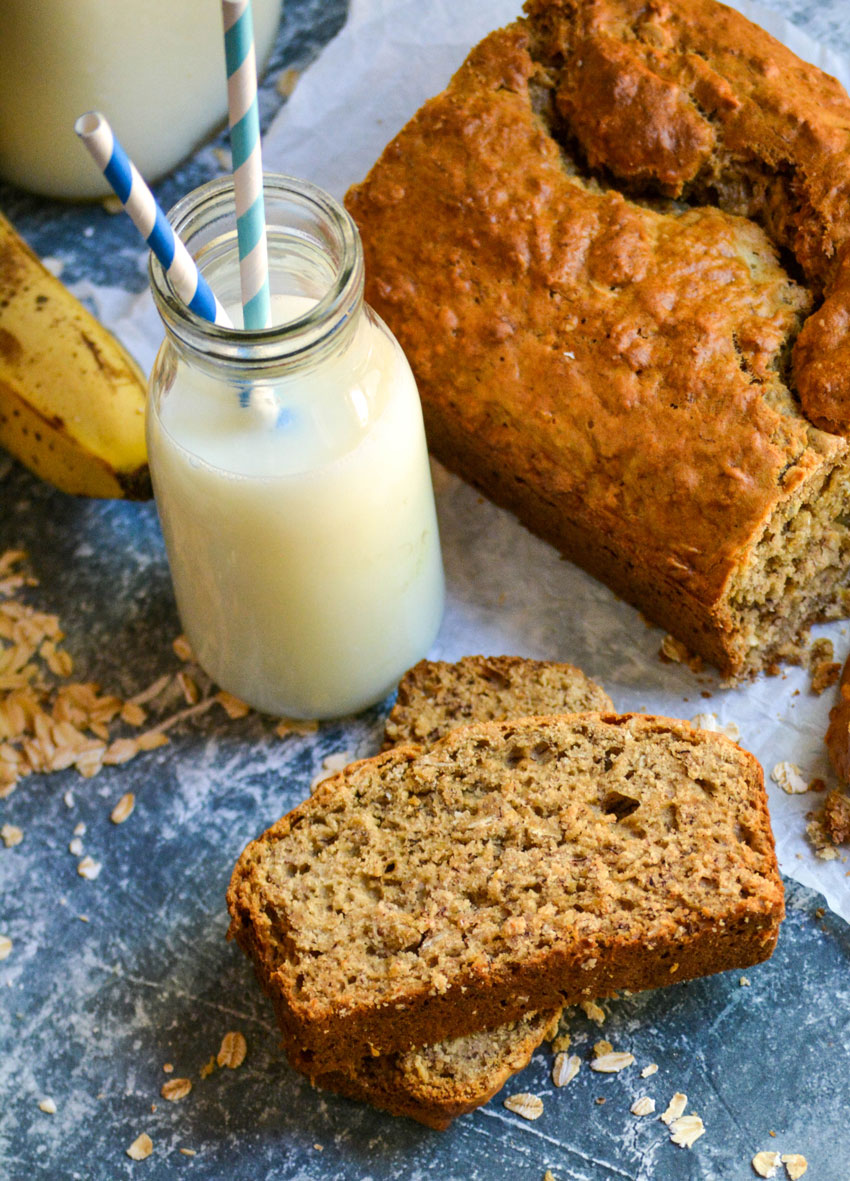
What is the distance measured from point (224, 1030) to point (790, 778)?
1196 millimetres

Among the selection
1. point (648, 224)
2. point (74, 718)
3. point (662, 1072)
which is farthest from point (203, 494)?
point (662, 1072)

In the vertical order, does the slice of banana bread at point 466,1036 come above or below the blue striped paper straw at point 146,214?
below

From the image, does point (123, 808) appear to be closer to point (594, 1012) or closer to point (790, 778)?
point (594, 1012)

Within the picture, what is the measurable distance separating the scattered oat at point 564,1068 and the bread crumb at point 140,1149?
0.74m

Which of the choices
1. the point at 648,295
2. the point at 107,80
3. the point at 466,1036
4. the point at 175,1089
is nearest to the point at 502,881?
the point at 466,1036

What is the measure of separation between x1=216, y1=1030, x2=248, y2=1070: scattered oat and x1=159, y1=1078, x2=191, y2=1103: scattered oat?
7 cm

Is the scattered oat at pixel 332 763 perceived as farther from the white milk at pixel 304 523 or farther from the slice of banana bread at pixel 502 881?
the slice of banana bread at pixel 502 881

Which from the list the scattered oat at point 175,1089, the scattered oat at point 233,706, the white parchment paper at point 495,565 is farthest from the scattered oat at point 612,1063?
the scattered oat at point 233,706

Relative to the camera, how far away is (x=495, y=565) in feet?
9.46

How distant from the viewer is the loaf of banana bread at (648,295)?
239cm

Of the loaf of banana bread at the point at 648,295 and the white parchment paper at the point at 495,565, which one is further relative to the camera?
the white parchment paper at the point at 495,565

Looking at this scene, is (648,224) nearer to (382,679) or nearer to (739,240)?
(739,240)

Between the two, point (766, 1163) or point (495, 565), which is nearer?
point (766, 1163)

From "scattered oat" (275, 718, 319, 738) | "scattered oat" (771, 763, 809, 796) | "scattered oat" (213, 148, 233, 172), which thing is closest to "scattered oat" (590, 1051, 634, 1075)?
"scattered oat" (771, 763, 809, 796)
